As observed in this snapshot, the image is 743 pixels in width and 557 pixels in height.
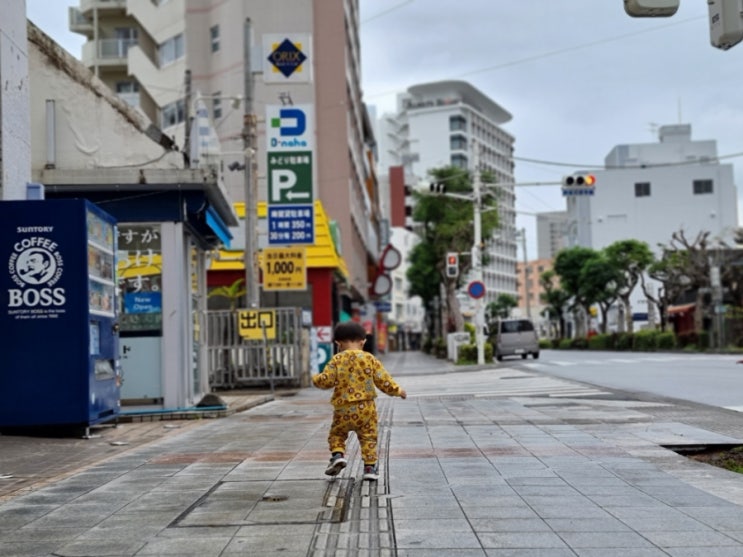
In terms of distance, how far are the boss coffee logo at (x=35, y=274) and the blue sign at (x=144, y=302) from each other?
426cm

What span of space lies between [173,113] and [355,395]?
1526 inches

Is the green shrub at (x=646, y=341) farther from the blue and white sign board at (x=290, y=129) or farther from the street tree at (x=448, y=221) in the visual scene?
the blue and white sign board at (x=290, y=129)

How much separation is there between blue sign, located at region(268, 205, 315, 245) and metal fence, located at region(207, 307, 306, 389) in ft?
10.5

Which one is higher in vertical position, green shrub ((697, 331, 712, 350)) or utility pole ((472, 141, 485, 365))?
utility pole ((472, 141, 485, 365))

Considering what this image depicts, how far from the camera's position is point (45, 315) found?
11781mm

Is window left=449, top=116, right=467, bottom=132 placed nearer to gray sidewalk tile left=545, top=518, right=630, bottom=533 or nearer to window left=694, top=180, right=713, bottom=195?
window left=694, top=180, right=713, bottom=195

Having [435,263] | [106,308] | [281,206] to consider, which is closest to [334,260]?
[281,206]

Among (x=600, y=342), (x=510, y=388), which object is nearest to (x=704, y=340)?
(x=600, y=342)

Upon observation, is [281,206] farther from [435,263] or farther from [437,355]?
[435,263]

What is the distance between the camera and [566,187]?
29172 millimetres

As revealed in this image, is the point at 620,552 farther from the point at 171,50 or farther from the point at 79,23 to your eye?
the point at 79,23

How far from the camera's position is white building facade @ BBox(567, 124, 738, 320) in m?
92.5

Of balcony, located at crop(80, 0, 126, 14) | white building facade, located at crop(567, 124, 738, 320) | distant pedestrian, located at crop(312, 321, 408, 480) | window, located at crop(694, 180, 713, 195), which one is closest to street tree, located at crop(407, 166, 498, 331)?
balcony, located at crop(80, 0, 126, 14)

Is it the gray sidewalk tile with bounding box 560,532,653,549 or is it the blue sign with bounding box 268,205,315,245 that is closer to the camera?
the gray sidewalk tile with bounding box 560,532,653,549
